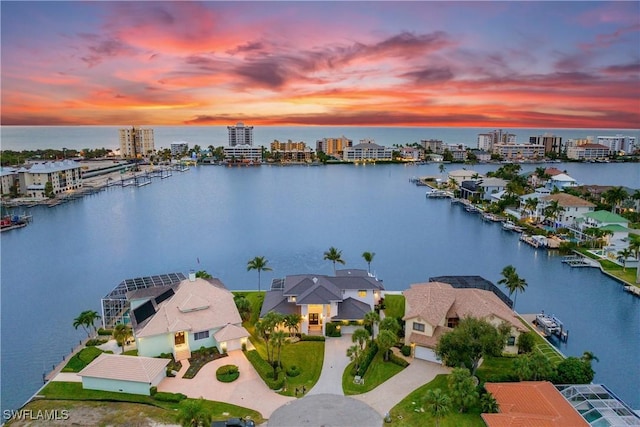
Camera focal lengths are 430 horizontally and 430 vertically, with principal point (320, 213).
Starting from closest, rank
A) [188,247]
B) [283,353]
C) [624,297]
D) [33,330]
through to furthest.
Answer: [283,353]
[33,330]
[624,297]
[188,247]

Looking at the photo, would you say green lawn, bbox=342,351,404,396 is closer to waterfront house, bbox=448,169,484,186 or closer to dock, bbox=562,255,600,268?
dock, bbox=562,255,600,268

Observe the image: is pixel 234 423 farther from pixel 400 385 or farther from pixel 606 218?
pixel 606 218

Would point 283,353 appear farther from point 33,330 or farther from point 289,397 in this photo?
point 33,330

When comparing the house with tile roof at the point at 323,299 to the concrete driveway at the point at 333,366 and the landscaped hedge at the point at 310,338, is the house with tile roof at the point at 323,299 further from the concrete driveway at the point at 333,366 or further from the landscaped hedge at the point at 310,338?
the concrete driveway at the point at 333,366

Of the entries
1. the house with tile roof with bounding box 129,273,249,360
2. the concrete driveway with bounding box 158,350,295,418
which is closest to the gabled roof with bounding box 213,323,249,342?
the house with tile roof with bounding box 129,273,249,360

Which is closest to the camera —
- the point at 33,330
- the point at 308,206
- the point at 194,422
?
the point at 194,422

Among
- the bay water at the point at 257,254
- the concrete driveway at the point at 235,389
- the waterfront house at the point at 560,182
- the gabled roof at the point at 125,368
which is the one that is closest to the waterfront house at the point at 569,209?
the bay water at the point at 257,254

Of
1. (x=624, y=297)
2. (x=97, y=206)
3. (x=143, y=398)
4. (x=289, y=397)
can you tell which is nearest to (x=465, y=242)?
(x=624, y=297)
